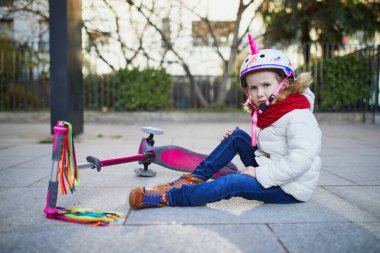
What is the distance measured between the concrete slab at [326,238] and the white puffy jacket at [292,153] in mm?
308

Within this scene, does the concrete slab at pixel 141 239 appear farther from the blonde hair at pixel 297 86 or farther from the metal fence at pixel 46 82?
the metal fence at pixel 46 82

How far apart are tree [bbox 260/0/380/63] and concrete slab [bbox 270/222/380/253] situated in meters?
8.88

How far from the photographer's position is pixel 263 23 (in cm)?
1198

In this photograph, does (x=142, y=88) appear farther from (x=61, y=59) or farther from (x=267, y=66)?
(x=267, y=66)

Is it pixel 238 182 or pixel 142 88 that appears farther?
pixel 142 88

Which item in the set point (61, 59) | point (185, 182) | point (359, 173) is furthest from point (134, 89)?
point (185, 182)

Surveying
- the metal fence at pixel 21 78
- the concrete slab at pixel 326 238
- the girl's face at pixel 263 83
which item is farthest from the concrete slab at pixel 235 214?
the metal fence at pixel 21 78

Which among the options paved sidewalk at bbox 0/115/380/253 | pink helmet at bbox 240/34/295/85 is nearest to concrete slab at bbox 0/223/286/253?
paved sidewalk at bbox 0/115/380/253

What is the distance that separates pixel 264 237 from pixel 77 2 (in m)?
5.46

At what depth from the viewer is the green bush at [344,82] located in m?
9.15

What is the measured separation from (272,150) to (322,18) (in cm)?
1010

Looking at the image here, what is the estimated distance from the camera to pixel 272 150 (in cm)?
211

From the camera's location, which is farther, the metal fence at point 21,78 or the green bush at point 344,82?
the green bush at point 344,82

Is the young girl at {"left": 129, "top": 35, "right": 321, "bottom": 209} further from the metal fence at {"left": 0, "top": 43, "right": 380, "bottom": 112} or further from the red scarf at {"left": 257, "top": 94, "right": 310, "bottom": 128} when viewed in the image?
the metal fence at {"left": 0, "top": 43, "right": 380, "bottom": 112}
